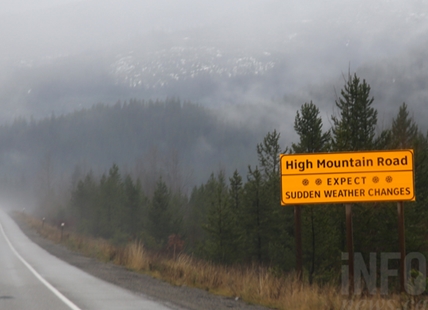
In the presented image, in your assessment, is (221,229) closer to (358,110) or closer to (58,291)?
(358,110)

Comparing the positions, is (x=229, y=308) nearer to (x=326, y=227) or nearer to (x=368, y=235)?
(x=326, y=227)

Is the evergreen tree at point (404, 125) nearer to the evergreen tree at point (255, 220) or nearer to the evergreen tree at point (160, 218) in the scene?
the evergreen tree at point (255, 220)

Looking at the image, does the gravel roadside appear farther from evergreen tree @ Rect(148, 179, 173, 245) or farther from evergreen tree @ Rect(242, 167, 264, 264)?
evergreen tree @ Rect(148, 179, 173, 245)

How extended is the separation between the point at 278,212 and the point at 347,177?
2773 cm

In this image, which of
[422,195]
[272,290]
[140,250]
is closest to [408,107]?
[422,195]

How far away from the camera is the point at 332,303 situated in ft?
33.0

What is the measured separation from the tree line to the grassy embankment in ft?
20.3

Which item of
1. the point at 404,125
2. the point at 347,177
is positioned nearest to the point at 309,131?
the point at 404,125

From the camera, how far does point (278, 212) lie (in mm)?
41281

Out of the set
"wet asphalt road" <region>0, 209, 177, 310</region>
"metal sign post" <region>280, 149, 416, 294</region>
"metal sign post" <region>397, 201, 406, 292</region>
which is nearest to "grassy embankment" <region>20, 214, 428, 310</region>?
"metal sign post" <region>397, 201, 406, 292</region>

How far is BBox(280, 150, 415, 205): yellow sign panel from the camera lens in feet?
44.4

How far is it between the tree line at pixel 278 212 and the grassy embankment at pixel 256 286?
20.3 ft

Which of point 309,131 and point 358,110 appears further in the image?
point 309,131

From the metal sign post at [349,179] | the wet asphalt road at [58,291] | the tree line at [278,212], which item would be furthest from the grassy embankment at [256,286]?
the tree line at [278,212]
